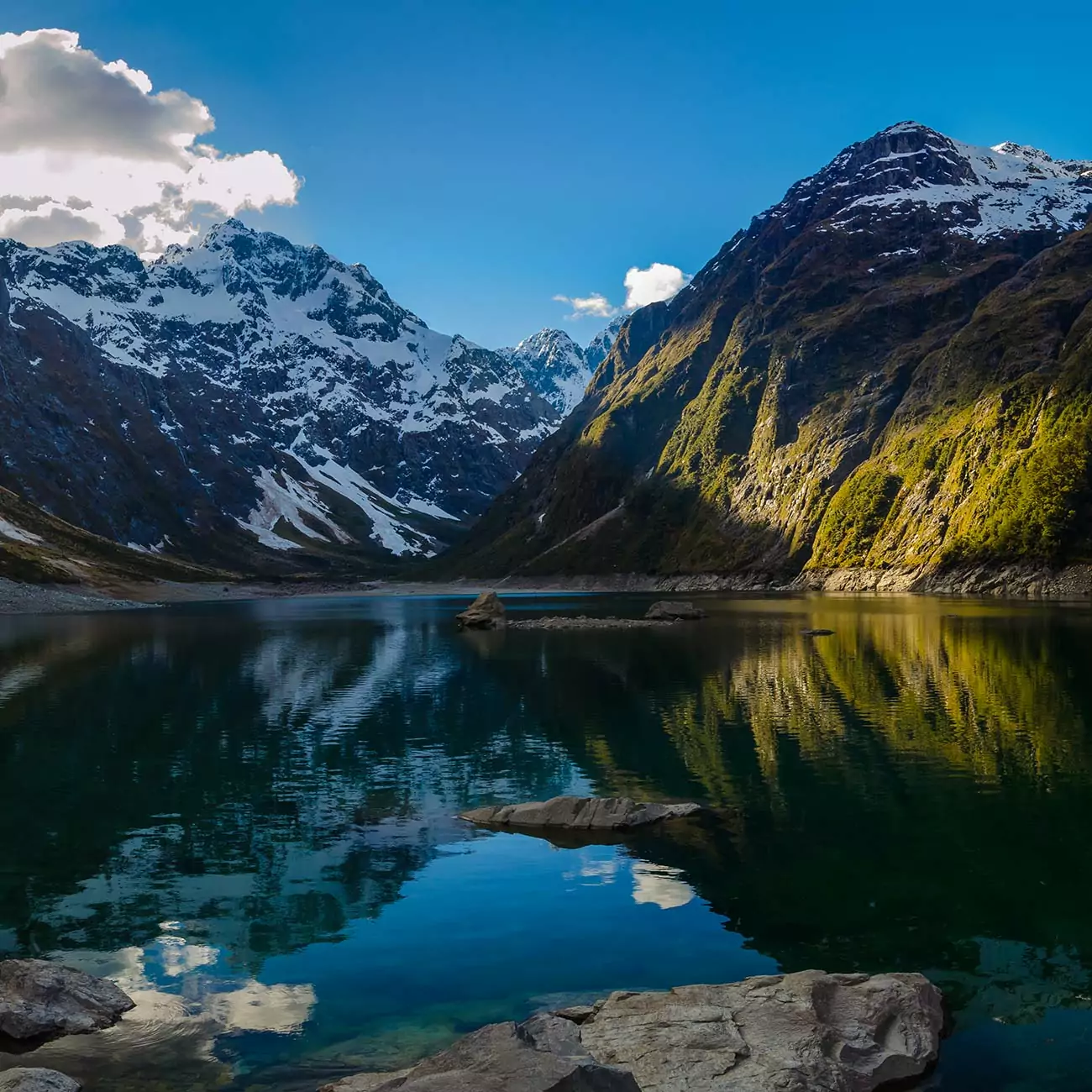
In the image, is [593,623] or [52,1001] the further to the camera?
[593,623]

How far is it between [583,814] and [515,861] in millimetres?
4559

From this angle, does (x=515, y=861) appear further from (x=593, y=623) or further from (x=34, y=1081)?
(x=593, y=623)

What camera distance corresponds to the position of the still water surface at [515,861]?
65.7ft

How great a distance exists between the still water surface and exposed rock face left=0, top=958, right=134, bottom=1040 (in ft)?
1.47

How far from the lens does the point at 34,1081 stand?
15.9m

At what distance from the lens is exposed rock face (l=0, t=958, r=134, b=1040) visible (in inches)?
744

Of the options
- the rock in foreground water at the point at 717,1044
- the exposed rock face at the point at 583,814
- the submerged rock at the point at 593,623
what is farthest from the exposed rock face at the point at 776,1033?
the submerged rock at the point at 593,623

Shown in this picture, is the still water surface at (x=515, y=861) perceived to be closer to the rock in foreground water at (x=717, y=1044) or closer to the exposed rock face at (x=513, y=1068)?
the rock in foreground water at (x=717, y=1044)

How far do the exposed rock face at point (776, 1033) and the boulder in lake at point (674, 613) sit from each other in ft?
408

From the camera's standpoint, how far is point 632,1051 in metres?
17.0

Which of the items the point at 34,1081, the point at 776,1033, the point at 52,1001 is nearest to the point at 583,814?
the point at 776,1033

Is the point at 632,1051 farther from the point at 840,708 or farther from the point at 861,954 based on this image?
the point at 840,708

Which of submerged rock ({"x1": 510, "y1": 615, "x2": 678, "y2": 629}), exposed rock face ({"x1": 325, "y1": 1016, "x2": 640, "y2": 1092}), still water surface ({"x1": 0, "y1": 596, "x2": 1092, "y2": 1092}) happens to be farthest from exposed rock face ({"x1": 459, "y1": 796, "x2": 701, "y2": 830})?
submerged rock ({"x1": 510, "y1": 615, "x2": 678, "y2": 629})

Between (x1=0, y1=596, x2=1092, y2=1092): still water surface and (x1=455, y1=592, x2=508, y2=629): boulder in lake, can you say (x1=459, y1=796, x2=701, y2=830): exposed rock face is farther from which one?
(x1=455, y1=592, x2=508, y2=629): boulder in lake
